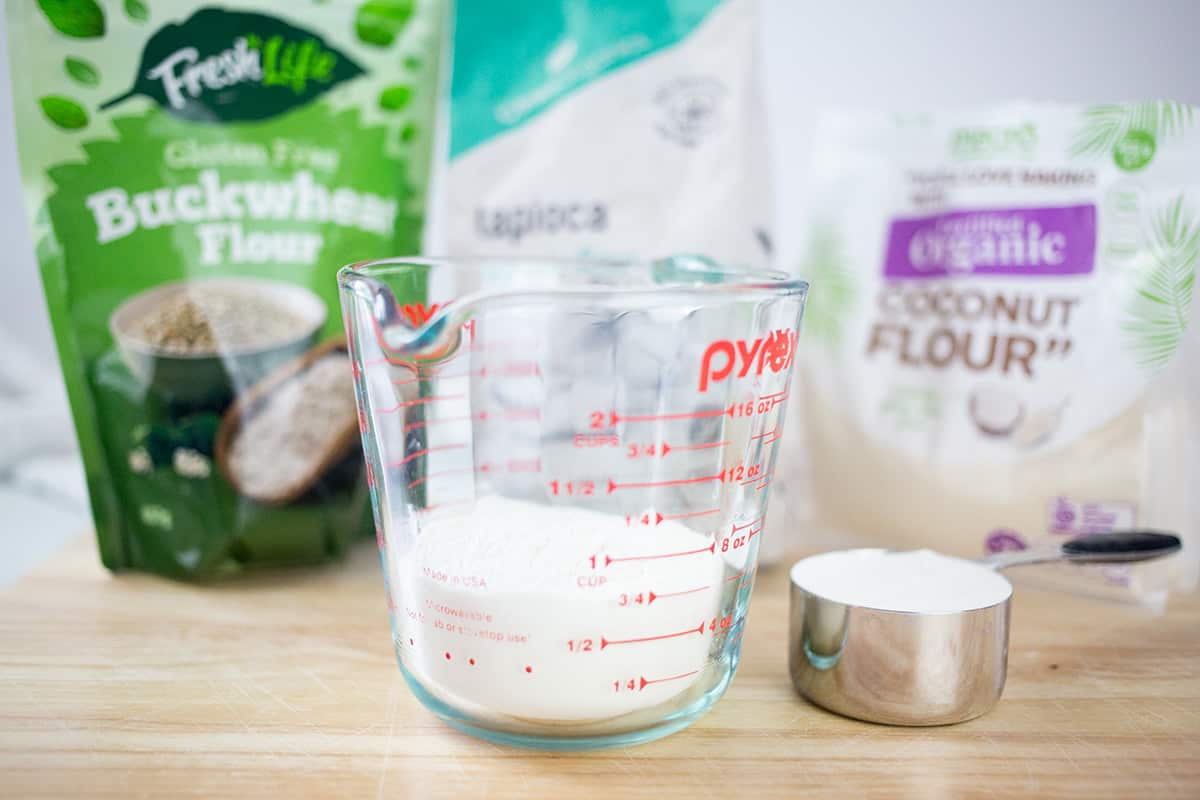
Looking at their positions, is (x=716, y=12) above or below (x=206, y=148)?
above

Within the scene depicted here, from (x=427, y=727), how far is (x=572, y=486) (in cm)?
16

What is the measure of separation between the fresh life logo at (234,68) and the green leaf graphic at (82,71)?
2cm

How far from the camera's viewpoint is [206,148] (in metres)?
0.83

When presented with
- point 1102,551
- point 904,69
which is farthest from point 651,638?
point 904,69

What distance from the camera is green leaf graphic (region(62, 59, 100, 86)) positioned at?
790mm

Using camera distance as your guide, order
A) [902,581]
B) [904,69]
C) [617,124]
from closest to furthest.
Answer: [902,581], [617,124], [904,69]

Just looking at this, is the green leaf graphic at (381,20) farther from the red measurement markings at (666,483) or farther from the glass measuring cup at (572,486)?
the red measurement markings at (666,483)

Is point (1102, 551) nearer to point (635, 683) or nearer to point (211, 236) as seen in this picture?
point (635, 683)

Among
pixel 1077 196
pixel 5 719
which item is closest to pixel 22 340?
pixel 5 719

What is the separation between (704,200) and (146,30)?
468mm

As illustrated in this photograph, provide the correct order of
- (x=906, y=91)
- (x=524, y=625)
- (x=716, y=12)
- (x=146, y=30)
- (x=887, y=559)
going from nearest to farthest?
1. (x=524, y=625)
2. (x=887, y=559)
3. (x=146, y=30)
4. (x=716, y=12)
5. (x=906, y=91)

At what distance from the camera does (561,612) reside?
512mm

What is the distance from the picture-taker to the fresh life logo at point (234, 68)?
31.9 inches

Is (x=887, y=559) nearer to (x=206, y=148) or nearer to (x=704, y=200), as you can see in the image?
(x=704, y=200)
